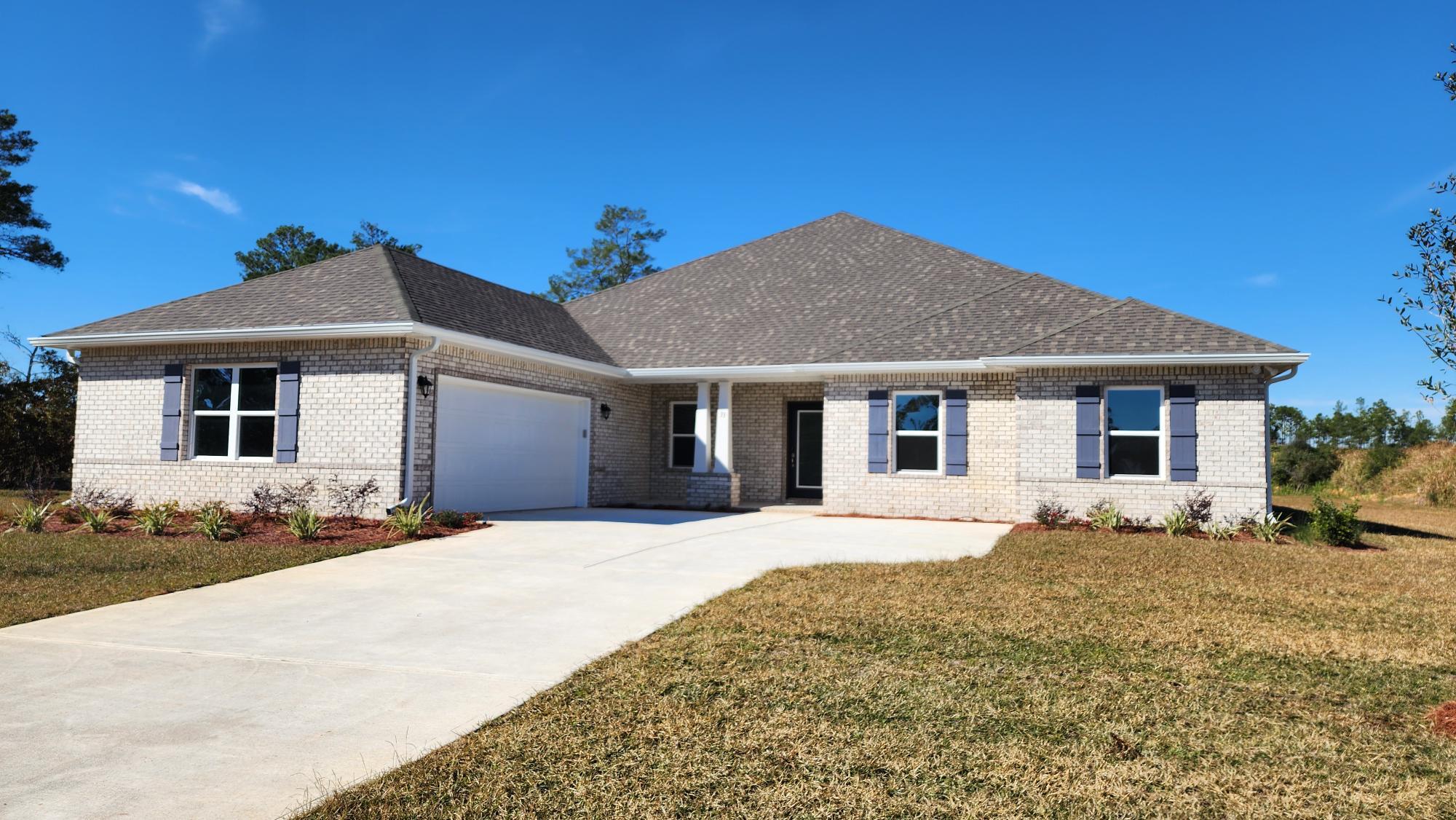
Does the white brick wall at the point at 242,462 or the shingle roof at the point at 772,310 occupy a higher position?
the shingle roof at the point at 772,310

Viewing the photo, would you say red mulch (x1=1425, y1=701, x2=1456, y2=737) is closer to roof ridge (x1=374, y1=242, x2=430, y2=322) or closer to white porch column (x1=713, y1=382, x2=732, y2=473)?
roof ridge (x1=374, y1=242, x2=430, y2=322)

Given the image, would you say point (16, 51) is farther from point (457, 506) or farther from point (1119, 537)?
point (1119, 537)

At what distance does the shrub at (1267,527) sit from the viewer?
492 inches

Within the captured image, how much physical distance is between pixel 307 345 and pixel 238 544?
164 inches

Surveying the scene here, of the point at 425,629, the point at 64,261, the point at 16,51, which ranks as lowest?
the point at 425,629

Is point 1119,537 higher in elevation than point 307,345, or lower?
lower

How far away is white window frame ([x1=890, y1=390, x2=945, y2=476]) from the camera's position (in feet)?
51.2

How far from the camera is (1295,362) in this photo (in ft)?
41.5

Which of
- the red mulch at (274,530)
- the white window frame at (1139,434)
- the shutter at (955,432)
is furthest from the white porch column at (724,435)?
the white window frame at (1139,434)

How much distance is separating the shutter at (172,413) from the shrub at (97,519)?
1684 mm

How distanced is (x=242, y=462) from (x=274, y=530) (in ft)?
9.18

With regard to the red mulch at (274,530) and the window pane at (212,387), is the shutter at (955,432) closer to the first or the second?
the red mulch at (274,530)

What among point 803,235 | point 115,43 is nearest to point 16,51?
point 115,43

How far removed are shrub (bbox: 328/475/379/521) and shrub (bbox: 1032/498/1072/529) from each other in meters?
10.8
